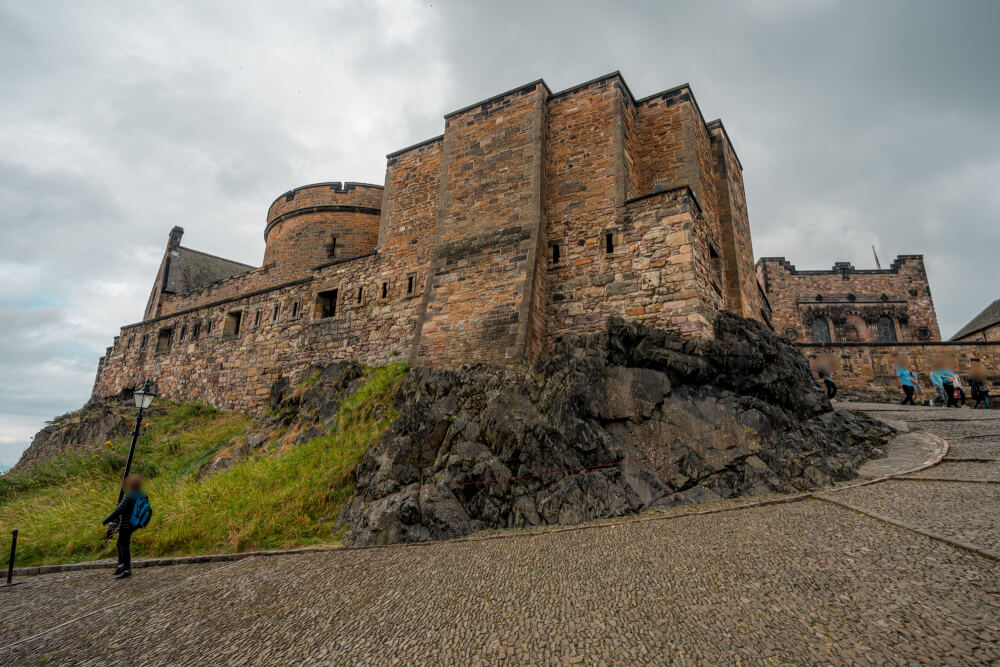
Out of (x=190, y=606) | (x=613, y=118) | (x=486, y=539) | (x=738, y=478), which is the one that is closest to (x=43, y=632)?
(x=190, y=606)

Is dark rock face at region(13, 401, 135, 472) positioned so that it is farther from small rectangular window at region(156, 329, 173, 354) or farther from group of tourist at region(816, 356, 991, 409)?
group of tourist at region(816, 356, 991, 409)

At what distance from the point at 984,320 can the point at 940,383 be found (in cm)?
1483

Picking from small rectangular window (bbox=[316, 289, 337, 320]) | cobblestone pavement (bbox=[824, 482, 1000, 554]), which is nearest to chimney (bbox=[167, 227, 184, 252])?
small rectangular window (bbox=[316, 289, 337, 320])

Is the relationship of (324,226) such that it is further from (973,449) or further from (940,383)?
(940,383)

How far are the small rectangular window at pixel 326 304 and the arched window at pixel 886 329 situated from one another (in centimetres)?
2857

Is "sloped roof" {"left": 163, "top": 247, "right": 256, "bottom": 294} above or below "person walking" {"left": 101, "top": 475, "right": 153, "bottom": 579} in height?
above

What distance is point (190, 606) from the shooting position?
4652 mm

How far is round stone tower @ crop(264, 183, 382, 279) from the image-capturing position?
1742 cm

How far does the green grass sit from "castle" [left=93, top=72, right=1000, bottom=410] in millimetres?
2241

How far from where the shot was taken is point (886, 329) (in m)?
25.0

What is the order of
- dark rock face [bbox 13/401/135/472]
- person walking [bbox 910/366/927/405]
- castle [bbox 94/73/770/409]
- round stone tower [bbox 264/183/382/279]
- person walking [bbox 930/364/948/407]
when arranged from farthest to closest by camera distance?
round stone tower [bbox 264/183/382/279] → dark rock face [bbox 13/401/135/472] → person walking [bbox 910/366/927/405] → person walking [bbox 930/364/948/407] → castle [bbox 94/73/770/409]

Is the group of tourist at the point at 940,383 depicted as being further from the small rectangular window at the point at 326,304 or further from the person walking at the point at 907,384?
the small rectangular window at the point at 326,304

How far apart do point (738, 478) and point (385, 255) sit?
33.9 ft

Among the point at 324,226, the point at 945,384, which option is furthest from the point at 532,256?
the point at 945,384
